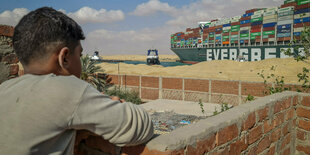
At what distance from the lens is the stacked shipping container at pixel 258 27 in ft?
120

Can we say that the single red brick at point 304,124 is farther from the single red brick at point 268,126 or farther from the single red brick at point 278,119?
the single red brick at point 268,126

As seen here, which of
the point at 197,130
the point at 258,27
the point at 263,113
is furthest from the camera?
the point at 258,27

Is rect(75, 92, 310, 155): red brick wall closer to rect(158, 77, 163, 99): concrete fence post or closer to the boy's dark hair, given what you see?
the boy's dark hair

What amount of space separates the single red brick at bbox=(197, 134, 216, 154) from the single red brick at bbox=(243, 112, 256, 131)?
0.64 metres

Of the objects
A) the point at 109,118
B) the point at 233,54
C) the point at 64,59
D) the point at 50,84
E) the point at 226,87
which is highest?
the point at 233,54

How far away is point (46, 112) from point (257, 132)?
2.31 metres

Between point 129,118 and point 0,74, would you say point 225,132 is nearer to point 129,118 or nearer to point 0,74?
point 129,118

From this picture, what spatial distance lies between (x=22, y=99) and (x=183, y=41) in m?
66.8

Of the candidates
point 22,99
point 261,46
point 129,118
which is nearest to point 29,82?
point 22,99

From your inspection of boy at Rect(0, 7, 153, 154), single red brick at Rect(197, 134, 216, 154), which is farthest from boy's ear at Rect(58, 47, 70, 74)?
single red brick at Rect(197, 134, 216, 154)

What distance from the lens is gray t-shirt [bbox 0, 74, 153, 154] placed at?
2.90 feet

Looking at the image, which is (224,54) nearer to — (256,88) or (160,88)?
(160,88)

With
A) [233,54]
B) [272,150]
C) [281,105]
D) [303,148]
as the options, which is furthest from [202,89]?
[233,54]

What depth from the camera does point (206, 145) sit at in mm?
1688
